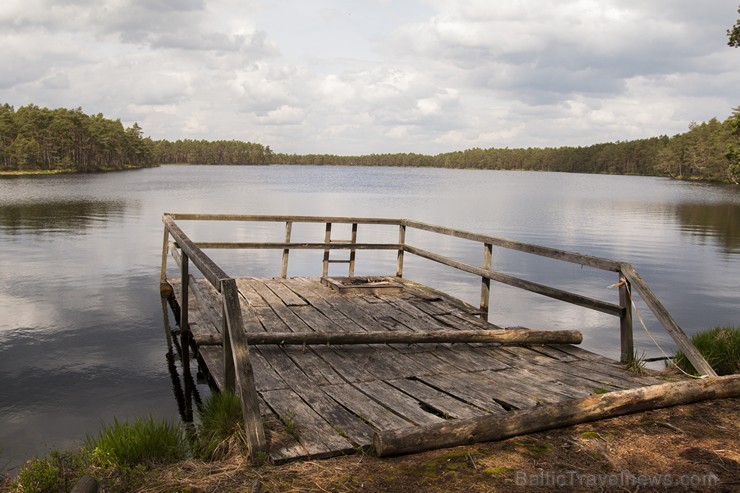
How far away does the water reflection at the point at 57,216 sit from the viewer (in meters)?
28.5

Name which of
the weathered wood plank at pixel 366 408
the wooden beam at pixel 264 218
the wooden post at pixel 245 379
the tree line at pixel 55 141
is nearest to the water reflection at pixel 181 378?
the wooden beam at pixel 264 218

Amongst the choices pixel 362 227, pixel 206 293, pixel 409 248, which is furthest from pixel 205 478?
pixel 362 227

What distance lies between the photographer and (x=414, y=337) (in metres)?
6.78

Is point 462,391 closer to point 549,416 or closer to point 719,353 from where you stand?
point 549,416

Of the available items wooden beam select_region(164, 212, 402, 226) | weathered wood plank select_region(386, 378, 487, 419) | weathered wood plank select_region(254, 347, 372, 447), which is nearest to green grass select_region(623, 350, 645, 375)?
weathered wood plank select_region(386, 378, 487, 419)

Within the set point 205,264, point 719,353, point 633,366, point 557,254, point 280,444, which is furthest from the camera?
point 719,353

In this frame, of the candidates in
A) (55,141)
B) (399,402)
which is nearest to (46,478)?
(399,402)

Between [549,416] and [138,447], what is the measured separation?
9.64 ft

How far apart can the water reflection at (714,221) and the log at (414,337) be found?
23.8 m

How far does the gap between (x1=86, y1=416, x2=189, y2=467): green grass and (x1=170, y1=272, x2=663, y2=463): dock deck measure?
28.8 inches

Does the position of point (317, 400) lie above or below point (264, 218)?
below

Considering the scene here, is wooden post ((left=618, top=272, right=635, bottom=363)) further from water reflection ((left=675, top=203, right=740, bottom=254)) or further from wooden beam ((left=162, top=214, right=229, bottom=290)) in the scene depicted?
water reflection ((left=675, top=203, right=740, bottom=254))

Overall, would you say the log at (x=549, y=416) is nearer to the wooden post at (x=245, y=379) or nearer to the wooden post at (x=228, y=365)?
the wooden post at (x=245, y=379)

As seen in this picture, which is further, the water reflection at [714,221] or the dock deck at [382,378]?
the water reflection at [714,221]
